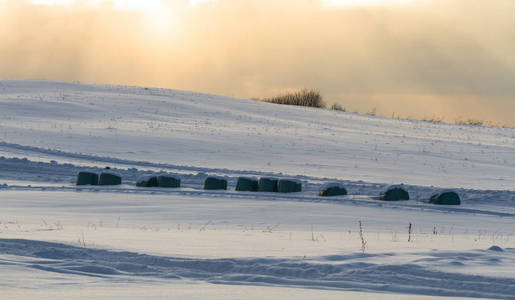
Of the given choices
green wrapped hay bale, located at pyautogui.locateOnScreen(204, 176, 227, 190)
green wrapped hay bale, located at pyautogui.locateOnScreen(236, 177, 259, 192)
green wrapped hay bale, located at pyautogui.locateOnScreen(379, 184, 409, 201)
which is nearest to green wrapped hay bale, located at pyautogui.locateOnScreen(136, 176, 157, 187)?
green wrapped hay bale, located at pyautogui.locateOnScreen(204, 176, 227, 190)

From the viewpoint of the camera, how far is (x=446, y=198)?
19.2 metres

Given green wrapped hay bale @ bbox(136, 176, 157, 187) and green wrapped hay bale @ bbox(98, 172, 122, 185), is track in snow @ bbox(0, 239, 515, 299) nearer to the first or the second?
green wrapped hay bale @ bbox(136, 176, 157, 187)

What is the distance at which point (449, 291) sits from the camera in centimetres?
748

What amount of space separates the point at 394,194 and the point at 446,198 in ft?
4.01

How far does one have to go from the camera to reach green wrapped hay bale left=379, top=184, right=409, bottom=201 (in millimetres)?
19516

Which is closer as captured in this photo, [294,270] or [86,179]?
[294,270]

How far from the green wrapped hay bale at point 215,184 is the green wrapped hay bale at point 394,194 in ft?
13.3

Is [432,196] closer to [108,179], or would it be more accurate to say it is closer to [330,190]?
[330,190]

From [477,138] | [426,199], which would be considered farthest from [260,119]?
[426,199]

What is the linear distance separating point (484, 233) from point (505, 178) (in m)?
14.8

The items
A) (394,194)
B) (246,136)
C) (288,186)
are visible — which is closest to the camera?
(394,194)

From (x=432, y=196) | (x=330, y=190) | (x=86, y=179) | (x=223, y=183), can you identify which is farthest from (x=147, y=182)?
(x=432, y=196)

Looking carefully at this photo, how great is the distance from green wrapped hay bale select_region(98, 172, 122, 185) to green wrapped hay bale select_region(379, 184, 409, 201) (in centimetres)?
685

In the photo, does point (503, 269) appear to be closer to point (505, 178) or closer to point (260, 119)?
point (505, 178)
